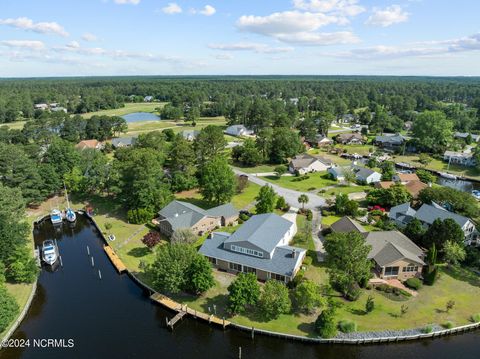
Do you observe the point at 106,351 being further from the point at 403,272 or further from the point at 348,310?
the point at 403,272

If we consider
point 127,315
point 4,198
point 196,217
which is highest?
point 4,198

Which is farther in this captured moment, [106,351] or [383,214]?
[383,214]

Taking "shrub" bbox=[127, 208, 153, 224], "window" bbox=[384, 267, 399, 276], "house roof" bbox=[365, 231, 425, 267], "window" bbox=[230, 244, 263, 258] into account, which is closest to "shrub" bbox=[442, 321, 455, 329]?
"window" bbox=[384, 267, 399, 276]

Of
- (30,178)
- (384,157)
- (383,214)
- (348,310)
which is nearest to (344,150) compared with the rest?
(384,157)

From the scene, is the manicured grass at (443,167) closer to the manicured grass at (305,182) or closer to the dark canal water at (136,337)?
the manicured grass at (305,182)

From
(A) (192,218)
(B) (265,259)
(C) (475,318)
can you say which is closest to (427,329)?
(C) (475,318)

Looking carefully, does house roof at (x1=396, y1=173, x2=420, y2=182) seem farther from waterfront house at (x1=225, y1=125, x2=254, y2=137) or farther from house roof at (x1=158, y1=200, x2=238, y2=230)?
waterfront house at (x1=225, y1=125, x2=254, y2=137)

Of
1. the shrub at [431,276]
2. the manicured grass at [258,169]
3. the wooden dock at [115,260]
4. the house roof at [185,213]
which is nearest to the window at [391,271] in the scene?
the shrub at [431,276]
